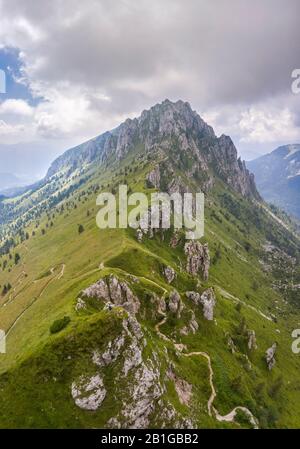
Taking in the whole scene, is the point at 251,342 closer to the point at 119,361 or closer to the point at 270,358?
the point at 270,358

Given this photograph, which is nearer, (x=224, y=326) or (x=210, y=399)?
(x=210, y=399)

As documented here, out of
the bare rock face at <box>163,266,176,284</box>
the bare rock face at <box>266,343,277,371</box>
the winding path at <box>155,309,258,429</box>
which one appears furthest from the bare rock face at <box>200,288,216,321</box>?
the bare rock face at <box>266,343,277,371</box>

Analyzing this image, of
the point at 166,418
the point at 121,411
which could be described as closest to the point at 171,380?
the point at 166,418

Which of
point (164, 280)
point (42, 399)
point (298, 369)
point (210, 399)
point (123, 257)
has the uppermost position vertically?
point (123, 257)

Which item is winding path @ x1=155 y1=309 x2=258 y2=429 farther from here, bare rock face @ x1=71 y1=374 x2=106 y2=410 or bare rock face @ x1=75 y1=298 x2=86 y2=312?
bare rock face @ x1=71 y1=374 x2=106 y2=410

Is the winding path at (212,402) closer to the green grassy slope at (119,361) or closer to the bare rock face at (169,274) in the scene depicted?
the green grassy slope at (119,361)
